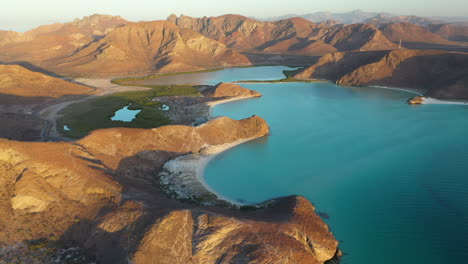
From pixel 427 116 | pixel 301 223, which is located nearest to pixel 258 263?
pixel 301 223

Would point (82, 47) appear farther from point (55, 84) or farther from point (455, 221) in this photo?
point (455, 221)

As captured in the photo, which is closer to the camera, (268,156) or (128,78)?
(268,156)

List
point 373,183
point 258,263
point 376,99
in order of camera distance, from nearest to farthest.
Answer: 1. point 258,263
2. point 373,183
3. point 376,99

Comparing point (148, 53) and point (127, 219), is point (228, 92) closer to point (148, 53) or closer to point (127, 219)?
point (127, 219)

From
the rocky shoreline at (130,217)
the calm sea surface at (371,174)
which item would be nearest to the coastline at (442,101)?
the calm sea surface at (371,174)

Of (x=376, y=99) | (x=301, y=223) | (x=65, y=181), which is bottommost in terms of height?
(x=376, y=99)

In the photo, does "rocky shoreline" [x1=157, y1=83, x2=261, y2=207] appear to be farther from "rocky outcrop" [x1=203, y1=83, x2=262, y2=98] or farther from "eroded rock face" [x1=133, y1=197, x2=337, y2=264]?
"rocky outcrop" [x1=203, y1=83, x2=262, y2=98]

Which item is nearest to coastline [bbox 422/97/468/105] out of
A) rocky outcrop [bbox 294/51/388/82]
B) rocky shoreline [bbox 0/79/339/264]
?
rocky outcrop [bbox 294/51/388/82]
